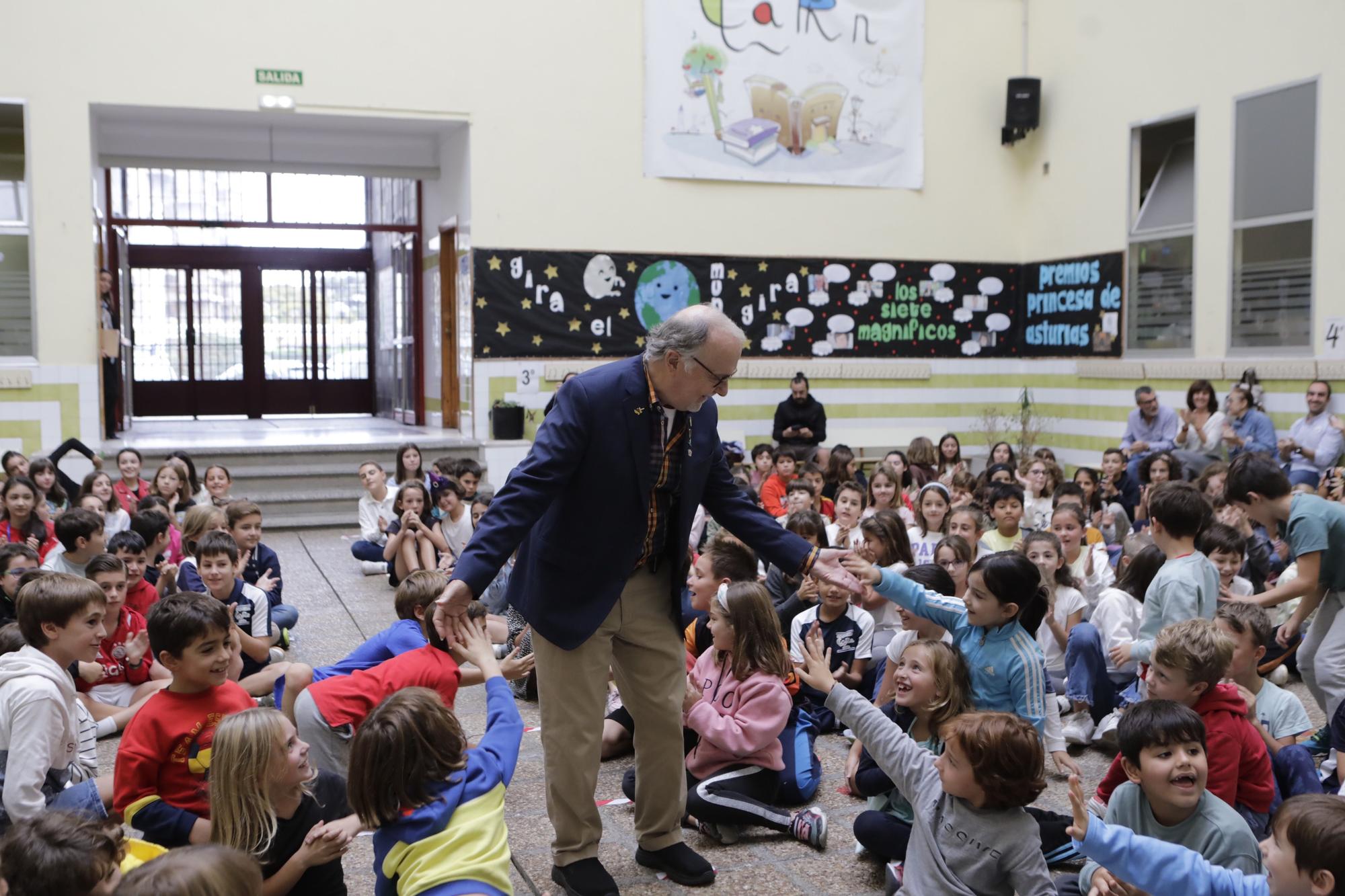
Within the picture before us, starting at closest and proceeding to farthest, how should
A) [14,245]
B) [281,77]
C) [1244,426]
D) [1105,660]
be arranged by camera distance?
[1105,660], [1244,426], [14,245], [281,77]

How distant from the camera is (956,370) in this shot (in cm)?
1330

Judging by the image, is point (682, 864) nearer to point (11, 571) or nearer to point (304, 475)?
point (11, 571)

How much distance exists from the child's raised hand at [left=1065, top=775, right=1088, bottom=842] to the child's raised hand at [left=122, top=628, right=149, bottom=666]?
12.5ft

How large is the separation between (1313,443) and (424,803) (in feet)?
29.5

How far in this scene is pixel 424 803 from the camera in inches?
101

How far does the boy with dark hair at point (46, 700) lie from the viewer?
3137 mm

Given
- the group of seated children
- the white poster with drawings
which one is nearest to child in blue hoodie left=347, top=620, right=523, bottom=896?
the group of seated children

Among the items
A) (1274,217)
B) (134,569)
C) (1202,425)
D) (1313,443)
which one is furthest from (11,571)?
(1274,217)

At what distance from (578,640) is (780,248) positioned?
9808 millimetres

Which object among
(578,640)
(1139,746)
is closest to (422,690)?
(578,640)

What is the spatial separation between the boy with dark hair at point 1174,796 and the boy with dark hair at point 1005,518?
3.42 metres

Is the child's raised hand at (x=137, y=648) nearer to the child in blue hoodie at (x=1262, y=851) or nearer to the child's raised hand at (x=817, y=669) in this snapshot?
the child's raised hand at (x=817, y=669)

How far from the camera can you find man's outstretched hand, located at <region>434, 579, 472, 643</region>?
290cm

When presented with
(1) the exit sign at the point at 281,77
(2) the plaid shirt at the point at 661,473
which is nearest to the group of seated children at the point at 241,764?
(2) the plaid shirt at the point at 661,473
